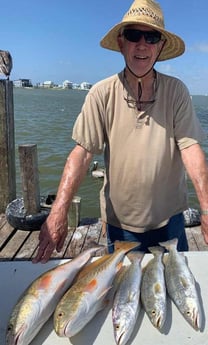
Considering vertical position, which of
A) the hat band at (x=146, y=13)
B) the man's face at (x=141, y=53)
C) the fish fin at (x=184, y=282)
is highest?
the hat band at (x=146, y=13)

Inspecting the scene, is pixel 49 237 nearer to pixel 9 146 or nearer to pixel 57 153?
pixel 9 146

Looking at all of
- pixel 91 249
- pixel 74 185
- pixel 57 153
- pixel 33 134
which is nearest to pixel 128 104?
pixel 74 185

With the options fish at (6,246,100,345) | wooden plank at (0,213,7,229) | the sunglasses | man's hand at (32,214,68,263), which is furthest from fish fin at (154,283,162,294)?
wooden plank at (0,213,7,229)

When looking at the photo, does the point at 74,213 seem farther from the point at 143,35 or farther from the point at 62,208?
the point at 143,35

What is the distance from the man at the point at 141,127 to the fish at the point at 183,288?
50 centimetres

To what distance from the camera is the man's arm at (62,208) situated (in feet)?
7.12

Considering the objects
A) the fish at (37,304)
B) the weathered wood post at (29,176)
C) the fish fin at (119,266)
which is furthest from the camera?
the weathered wood post at (29,176)

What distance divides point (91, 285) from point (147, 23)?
160 centimetres

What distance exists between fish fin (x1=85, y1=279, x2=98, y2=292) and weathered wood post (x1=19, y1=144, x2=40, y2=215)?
3.45 metres

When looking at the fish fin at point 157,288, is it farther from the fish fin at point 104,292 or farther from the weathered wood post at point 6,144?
the weathered wood post at point 6,144

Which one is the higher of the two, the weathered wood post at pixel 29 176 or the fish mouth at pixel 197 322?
the fish mouth at pixel 197 322

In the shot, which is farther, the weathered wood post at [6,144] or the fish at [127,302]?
the weathered wood post at [6,144]

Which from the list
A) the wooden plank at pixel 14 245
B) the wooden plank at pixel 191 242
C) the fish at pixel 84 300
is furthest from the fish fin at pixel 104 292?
the wooden plank at pixel 191 242

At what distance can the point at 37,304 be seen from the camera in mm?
1588
